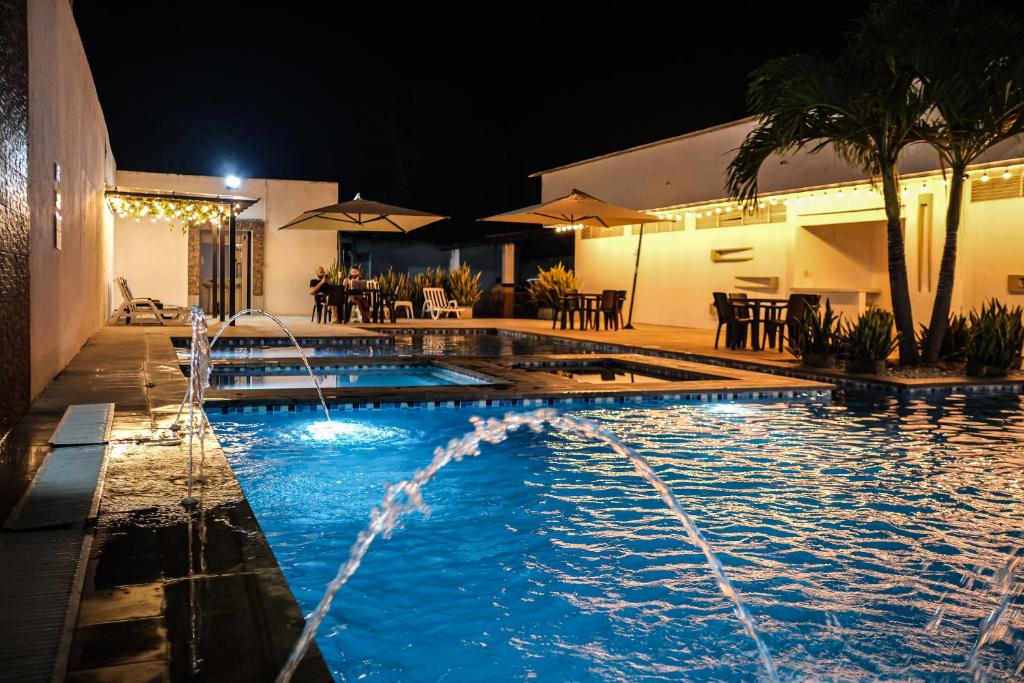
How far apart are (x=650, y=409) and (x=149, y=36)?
156 ft

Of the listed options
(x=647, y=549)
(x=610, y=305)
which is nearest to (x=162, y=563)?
Result: (x=647, y=549)

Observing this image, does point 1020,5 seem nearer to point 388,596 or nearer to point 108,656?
point 388,596

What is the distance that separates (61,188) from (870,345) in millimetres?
8418

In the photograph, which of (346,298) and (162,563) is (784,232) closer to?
(346,298)

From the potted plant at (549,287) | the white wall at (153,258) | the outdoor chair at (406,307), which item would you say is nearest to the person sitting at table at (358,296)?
the outdoor chair at (406,307)

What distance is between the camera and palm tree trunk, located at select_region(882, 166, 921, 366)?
10.0m

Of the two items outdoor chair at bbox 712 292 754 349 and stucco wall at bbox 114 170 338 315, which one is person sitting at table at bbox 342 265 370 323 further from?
outdoor chair at bbox 712 292 754 349

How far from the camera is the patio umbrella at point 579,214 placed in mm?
16047

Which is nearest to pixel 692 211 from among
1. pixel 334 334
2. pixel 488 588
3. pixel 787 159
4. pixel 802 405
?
pixel 787 159

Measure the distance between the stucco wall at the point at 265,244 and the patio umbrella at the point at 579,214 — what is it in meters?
7.97

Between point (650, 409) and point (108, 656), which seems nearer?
point (108, 656)

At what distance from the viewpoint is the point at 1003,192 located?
11.9 m

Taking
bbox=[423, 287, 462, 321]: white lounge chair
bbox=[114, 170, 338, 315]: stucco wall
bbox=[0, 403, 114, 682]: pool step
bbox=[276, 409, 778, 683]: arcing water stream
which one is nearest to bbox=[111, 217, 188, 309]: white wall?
bbox=[114, 170, 338, 315]: stucco wall

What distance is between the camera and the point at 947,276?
10156 millimetres
